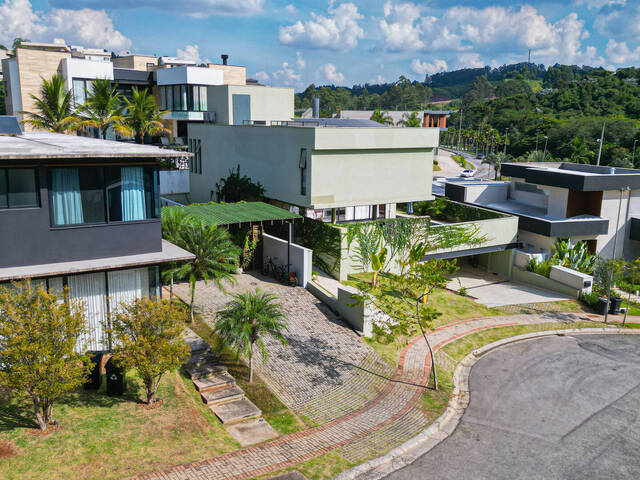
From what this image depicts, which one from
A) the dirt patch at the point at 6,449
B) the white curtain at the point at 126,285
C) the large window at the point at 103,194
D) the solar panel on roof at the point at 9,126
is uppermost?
the solar panel on roof at the point at 9,126

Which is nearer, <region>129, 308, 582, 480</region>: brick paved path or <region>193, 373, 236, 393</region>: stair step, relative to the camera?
<region>129, 308, 582, 480</region>: brick paved path

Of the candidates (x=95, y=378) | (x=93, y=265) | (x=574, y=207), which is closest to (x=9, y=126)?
(x=93, y=265)

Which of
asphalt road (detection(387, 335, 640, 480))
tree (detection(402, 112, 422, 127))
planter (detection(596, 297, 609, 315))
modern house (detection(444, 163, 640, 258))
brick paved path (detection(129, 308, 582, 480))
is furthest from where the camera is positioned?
tree (detection(402, 112, 422, 127))

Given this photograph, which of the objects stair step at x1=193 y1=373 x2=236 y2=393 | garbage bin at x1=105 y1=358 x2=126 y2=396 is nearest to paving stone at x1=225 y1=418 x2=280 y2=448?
stair step at x1=193 y1=373 x2=236 y2=393

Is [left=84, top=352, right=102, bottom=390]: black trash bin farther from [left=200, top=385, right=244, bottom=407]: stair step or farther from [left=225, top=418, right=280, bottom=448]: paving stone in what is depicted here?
[left=225, top=418, right=280, bottom=448]: paving stone

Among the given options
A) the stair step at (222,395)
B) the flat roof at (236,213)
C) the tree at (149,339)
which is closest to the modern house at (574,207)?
the flat roof at (236,213)

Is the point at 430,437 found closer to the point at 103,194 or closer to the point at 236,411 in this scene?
the point at 236,411

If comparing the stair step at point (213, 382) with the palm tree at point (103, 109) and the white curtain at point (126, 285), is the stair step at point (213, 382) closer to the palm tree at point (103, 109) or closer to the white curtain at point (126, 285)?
the white curtain at point (126, 285)
